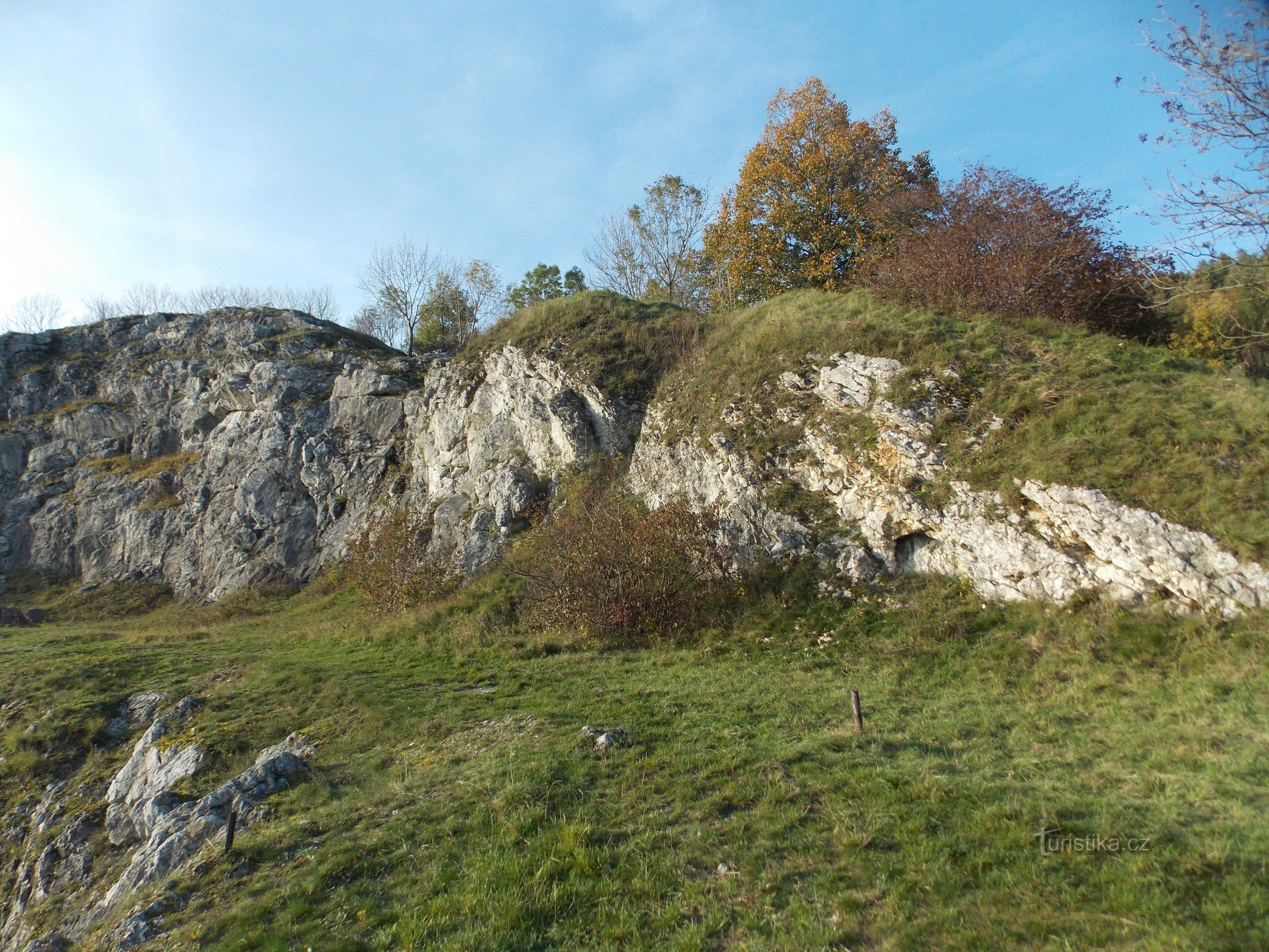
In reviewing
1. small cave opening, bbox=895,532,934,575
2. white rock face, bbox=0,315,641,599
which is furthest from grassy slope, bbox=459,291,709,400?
small cave opening, bbox=895,532,934,575

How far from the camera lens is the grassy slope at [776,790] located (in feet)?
17.1

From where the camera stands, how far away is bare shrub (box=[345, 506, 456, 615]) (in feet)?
68.9

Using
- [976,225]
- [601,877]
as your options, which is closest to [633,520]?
[601,877]

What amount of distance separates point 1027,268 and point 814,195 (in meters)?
10.8

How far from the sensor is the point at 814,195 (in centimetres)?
2734

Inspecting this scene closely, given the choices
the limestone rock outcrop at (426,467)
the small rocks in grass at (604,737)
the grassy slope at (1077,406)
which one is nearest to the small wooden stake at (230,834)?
the small rocks in grass at (604,737)

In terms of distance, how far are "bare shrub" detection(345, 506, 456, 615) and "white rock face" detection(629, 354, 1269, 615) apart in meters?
7.19

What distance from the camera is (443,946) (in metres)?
5.42

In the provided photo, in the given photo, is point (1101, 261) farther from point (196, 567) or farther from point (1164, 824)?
point (196, 567)


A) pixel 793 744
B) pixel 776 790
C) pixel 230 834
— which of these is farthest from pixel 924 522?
pixel 230 834

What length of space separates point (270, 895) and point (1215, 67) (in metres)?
14.7

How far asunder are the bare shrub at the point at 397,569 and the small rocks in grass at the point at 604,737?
40.8ft

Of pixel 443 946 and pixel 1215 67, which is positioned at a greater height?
pixel 1215 67

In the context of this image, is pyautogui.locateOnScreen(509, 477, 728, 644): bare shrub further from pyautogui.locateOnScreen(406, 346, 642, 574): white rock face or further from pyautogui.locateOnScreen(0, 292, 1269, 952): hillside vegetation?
pyautogui.locateOnScreen(406, 346, 642, 574): white rock face
